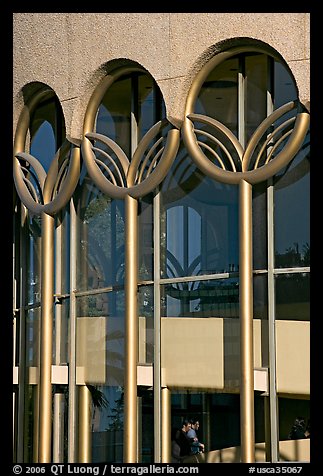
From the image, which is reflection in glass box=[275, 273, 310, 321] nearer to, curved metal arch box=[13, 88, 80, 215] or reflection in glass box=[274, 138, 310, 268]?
reflection in glass box=[274, 138, 310, 268]

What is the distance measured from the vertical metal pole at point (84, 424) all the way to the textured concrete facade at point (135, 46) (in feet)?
13.5

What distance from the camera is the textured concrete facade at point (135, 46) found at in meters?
14.6

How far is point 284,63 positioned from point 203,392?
15.8ft

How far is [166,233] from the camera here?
16.0 m

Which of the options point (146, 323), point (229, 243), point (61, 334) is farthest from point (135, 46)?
point (61, 334)

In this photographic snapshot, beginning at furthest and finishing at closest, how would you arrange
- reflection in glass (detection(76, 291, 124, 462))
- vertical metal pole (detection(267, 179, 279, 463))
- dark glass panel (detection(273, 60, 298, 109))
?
reflection in glass (detection(76, 291, 124, 462)) < dark glass panel (detection(273, 60, 298, 109)) < vertical metal pole (detection(267, 179, 279, 463))

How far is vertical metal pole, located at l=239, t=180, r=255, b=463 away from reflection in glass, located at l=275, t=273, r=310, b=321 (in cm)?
43

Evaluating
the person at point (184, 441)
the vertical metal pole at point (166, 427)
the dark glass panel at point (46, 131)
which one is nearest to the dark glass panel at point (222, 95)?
the dark glass panel at point (46, 131)

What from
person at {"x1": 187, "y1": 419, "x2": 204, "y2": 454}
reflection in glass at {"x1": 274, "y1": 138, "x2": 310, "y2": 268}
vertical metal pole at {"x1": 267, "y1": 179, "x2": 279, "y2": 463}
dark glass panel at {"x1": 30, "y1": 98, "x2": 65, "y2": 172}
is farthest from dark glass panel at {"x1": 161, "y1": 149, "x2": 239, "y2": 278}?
dark glass panel at {"x1": 30, "y1": 98, "x2": 65, "y2": 172}

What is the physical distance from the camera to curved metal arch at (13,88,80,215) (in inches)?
677

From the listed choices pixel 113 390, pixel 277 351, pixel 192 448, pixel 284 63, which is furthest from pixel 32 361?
pixel 284 63

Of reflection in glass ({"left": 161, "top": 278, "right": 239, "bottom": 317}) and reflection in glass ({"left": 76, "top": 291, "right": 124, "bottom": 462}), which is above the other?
reflection in glass ({"left": 161, "top": 278, "right": 239, "bottom": 317})

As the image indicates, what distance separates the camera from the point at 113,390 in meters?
16.5

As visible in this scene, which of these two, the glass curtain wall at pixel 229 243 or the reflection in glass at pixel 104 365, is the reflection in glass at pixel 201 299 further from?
the reflection in glass at pixel 104 365
